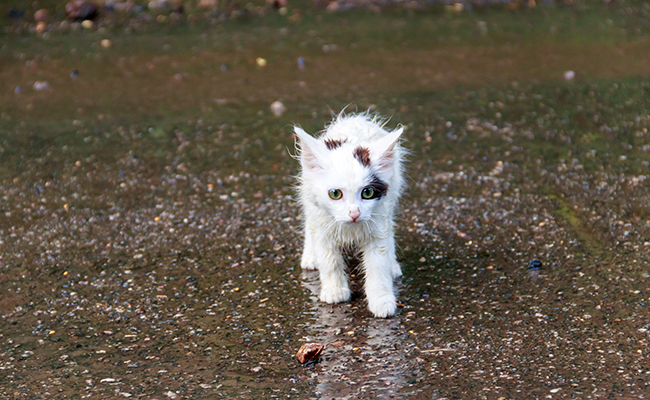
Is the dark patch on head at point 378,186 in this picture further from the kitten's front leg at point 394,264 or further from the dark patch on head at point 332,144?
the kitten's front leg at point 394,264

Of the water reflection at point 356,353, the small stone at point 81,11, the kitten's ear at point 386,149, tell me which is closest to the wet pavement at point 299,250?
the water reflection at point 356,353

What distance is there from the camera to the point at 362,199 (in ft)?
11.3

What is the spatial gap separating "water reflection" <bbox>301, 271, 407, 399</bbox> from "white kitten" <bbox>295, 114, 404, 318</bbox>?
0.10m

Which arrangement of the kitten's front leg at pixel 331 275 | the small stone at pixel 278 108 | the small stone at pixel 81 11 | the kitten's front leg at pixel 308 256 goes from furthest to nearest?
1. the small stone at pixel 81 11
2. the small stone at pixel 278 108
3. the kitten's front leg at pixel 308 256
4. the kitten's front leg at pixel 331 275

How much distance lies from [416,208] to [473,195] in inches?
17.4

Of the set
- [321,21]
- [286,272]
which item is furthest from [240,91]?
[286,272]

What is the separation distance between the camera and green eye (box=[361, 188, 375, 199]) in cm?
344

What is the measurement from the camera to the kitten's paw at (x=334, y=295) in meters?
3.83

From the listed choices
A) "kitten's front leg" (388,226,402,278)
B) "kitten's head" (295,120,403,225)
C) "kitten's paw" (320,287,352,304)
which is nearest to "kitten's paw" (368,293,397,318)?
"kitten's paw" (320,287,352,304)

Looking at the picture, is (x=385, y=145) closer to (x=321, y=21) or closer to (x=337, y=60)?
(x=337, y=60)

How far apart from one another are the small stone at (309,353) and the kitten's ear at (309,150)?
878mm

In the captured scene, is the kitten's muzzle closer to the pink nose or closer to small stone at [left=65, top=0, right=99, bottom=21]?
the pink nose

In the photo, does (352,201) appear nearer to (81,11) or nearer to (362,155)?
(362,155)

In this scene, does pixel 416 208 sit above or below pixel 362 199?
below
